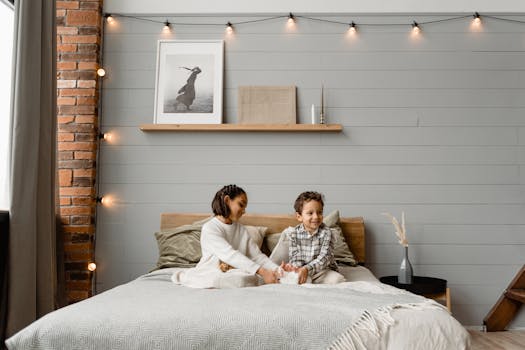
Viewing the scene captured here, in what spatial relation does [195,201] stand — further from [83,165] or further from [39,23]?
[39,23]

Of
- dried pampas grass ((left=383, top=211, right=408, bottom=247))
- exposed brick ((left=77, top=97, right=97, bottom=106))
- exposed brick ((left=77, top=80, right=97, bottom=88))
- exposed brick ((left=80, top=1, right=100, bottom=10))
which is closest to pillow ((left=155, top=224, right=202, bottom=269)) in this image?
exposed brick ((left=77, top=97, right=97, bottom=106))

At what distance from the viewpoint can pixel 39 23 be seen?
301cm

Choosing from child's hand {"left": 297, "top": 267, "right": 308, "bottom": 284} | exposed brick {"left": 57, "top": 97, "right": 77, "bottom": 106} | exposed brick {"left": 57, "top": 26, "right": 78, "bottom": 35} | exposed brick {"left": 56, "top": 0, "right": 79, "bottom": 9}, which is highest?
exposed brick {"left": 56, "top": 0, "right": 79, "bottom": 9}

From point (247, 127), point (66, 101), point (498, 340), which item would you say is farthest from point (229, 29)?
point (498, 340)

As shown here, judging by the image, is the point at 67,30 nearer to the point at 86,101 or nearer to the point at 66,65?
the point at 66,65

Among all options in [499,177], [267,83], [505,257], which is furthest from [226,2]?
[505,257]

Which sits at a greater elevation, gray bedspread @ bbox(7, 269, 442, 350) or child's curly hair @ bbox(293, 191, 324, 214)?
child's curly hair @ bbox(293, 191, 324, 214)

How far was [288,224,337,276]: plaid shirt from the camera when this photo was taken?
2678 mm

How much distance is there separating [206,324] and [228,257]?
84 centimetres

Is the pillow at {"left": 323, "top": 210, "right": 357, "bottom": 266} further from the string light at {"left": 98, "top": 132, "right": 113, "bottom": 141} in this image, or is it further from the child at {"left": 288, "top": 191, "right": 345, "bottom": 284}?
the string light at {"left": 98, "top": 132, "right": 113, "bottom": 141}

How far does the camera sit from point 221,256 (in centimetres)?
255

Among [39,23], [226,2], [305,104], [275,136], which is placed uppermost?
[226,2]

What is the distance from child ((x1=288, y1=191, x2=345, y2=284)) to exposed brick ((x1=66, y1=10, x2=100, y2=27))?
6.68 ft

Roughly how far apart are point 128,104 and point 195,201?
855 mm
